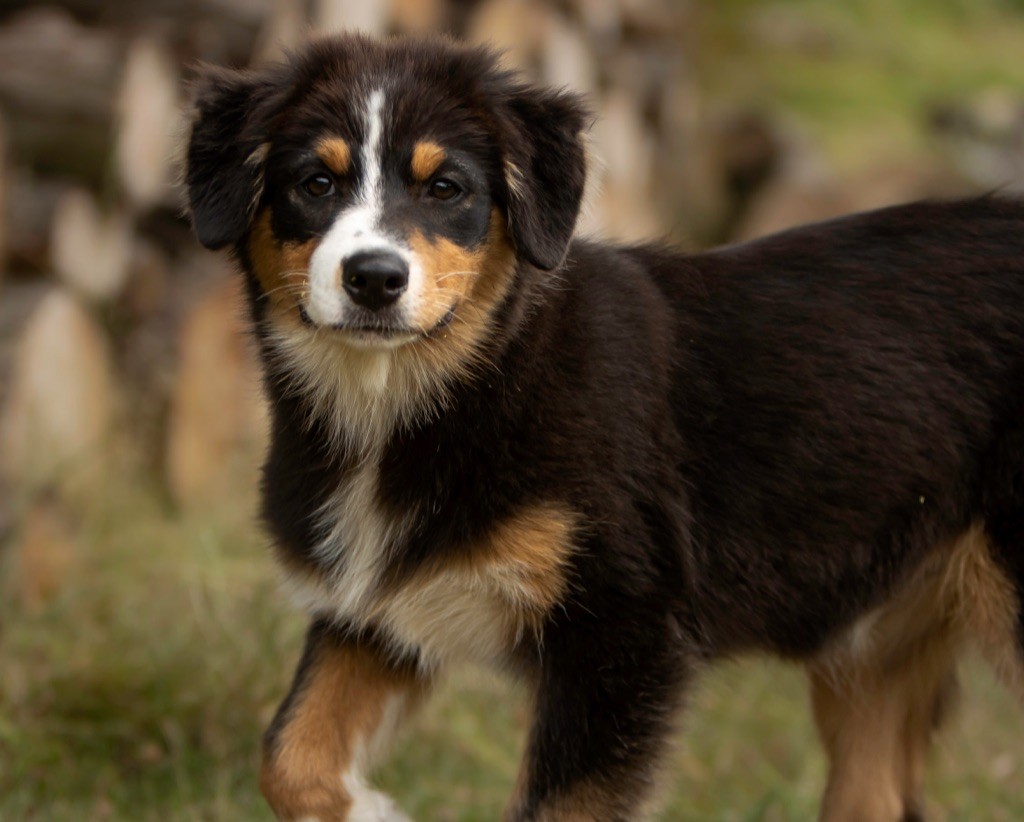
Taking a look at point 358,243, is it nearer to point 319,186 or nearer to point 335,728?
point 319,186

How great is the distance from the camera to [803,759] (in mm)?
5301

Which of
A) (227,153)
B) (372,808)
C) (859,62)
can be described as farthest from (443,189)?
(859,62)

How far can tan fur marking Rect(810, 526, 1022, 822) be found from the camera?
4094 mm

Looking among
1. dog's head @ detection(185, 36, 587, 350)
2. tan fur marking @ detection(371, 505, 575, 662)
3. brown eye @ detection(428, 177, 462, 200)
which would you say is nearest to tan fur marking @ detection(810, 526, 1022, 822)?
tan fur marking @ detection(371, 505, 575, 662)

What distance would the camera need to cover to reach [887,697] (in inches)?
172

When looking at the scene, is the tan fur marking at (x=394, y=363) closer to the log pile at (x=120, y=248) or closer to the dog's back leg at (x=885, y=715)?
the log pile at (x=120, y=248)

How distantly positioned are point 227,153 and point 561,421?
3.38ft

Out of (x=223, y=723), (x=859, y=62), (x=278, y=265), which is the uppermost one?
(x=278, y=265)

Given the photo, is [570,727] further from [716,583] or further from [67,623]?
[67,623]

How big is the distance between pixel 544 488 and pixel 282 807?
1.01m

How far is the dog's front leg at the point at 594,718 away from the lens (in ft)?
11.5

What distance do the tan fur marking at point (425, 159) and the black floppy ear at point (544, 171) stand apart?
0.20 m

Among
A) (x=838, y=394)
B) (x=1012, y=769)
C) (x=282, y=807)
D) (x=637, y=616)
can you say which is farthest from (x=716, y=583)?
(x=1012, y=769)

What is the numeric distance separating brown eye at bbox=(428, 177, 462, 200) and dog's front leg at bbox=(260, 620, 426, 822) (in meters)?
1.14
